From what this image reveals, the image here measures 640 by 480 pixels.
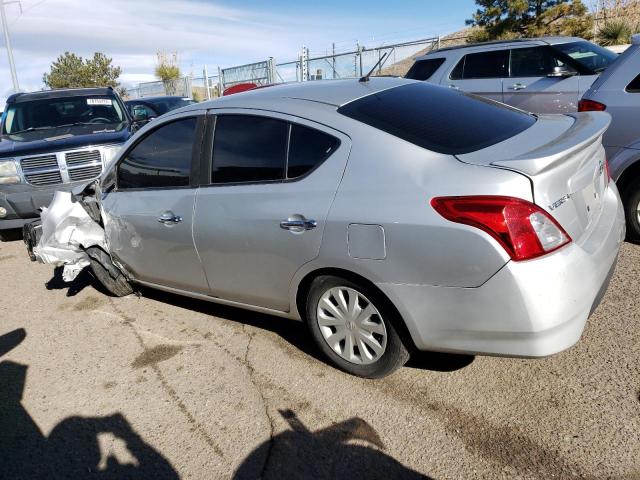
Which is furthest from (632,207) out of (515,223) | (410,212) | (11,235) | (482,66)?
(11,235)

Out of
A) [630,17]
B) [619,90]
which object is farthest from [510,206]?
[630,17]

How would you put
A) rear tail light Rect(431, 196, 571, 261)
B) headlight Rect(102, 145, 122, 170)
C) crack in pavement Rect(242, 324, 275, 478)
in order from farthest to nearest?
headlight Rect(102, 145, 122, 170) → crack in pavement Rect(242, 324, 275, 478) → rear tail light Rect(431, 196, 571, 261)

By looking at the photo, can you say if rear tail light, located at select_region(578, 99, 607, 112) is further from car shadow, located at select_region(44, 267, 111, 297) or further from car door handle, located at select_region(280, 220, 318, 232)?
car shadow, located at select_region(44, 267, 111, 297)

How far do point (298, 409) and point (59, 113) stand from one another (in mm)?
6721

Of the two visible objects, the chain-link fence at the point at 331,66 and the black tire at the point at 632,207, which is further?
the chain-link fence at the point at 331,66

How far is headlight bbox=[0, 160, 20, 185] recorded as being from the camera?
6305 mm

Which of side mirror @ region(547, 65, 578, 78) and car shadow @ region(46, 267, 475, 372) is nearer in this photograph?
car shadow @ region(46, 267, 475, 372)

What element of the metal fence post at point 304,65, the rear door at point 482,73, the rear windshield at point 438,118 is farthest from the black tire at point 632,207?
the metal fence post at point 304,65

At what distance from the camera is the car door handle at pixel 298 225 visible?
280 cm

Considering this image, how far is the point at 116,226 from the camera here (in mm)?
4203

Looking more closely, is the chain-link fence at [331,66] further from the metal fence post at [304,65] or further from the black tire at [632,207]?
the black tire at [632,207]

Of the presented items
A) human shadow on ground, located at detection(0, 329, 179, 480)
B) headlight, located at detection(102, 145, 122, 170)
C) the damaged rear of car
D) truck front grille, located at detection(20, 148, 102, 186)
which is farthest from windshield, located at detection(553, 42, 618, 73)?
human shadow on ground, located at detection(0, 329, 179, 480)

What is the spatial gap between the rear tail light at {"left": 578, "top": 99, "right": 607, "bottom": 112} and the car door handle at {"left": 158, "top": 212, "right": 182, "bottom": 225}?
142 inches

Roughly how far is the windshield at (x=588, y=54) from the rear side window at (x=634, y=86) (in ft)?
9.29
